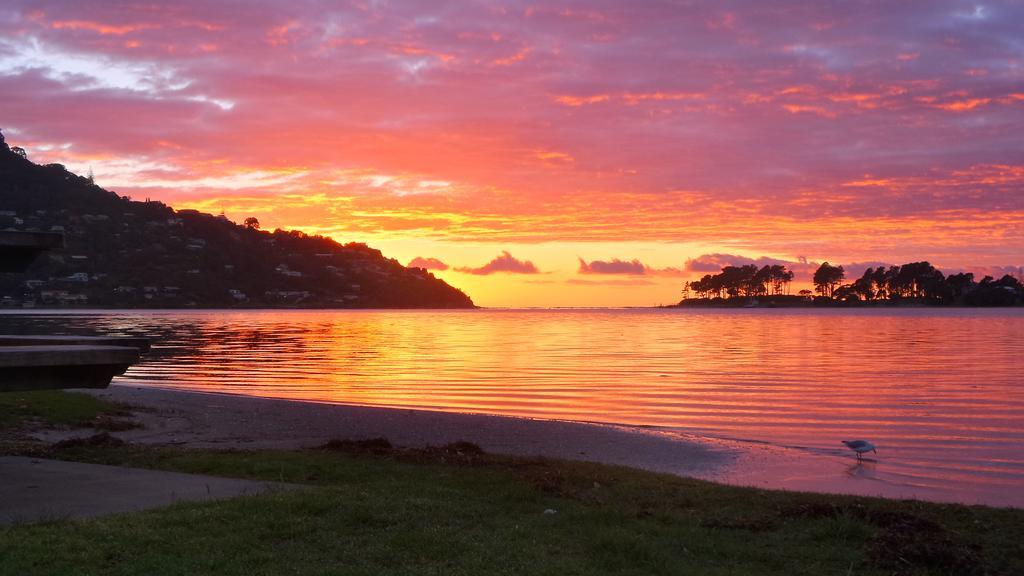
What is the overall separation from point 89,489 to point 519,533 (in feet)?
16.1

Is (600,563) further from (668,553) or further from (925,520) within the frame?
(925,520)

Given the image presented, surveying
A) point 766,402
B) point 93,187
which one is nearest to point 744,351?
point 766,402

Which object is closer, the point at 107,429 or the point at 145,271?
the point at 107,429

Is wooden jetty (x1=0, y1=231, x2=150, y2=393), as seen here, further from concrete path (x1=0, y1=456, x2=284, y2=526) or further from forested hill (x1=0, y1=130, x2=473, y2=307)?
forested hill (x1=0, y1=130, x2=473, y2=307)

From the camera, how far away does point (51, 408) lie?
17.0m

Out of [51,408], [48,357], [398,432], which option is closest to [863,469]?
[398,432]

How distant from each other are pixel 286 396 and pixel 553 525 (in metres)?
19.5

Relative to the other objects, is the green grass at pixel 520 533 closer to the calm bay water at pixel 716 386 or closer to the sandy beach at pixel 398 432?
the sandy beach at pixel 398 432

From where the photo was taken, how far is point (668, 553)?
725cm

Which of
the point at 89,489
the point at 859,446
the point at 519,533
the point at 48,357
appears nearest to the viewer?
the point at 519,533

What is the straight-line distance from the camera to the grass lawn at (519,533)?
666 centimetres

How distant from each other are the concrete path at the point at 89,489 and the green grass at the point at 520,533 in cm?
66

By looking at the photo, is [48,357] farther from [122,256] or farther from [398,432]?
[122,256]

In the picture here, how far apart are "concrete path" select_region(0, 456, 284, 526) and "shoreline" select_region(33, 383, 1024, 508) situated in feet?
13.4
